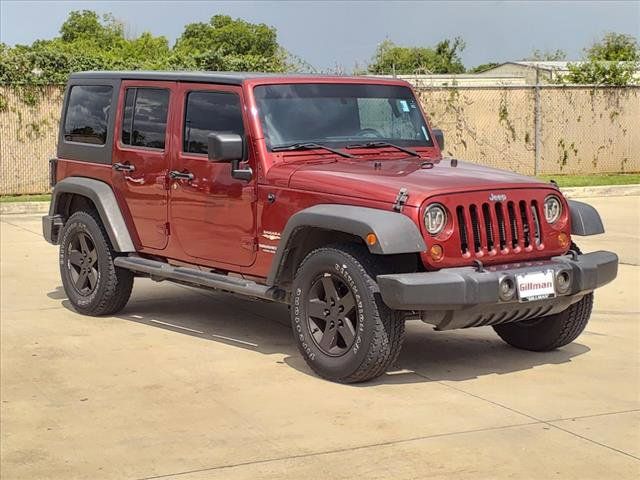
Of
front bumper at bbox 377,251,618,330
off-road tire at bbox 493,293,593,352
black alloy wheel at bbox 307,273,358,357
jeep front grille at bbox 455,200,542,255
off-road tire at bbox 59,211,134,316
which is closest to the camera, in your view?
front bumper at bbox 377,251,618,330

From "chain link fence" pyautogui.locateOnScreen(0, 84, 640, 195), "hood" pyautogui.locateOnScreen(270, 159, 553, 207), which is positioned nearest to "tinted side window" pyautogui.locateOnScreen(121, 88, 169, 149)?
"hood" pyautogui.locateOnScreen(270, 159, 553, 207)

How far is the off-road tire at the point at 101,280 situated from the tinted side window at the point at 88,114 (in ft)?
2.09

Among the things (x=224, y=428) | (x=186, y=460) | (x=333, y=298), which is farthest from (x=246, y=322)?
(x=186, y=460)

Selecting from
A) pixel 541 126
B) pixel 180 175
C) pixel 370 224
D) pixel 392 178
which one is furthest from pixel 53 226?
pixel 541 126

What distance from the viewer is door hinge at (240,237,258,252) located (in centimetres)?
755

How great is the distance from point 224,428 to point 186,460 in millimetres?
559

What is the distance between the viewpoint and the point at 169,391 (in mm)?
6691

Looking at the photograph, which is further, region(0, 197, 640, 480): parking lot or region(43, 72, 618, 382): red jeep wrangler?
region(43, 72, 618, 382): red jeep wrangler

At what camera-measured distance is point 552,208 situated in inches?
284

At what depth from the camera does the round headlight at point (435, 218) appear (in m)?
6.53

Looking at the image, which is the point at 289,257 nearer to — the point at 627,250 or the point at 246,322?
the point at 246,322

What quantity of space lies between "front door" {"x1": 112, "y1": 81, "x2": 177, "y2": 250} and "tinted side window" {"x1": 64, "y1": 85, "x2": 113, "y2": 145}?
26 cm

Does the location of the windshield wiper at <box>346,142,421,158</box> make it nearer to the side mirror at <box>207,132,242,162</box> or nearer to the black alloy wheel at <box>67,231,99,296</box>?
the side mirror at <box>207,132,242,162</box>

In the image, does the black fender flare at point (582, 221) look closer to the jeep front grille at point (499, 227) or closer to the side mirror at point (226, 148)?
the jeep front grille at point (499, 227)
